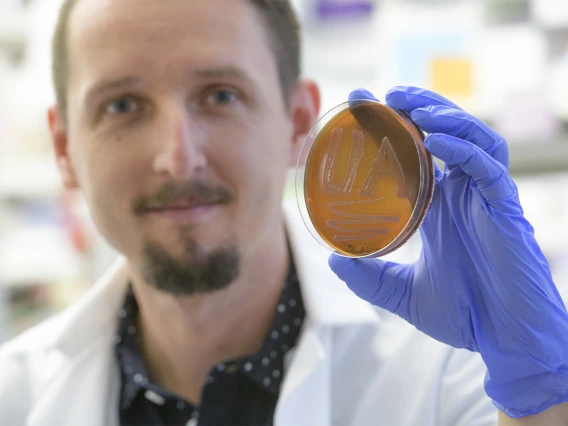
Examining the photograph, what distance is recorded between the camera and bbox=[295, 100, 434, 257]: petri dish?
84 cm

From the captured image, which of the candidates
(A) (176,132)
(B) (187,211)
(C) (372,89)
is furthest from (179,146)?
(C) (372,89)

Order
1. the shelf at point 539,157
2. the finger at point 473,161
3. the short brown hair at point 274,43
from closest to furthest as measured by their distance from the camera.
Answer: the finger at point 473,161
the short brown hair at point 274,43
the shelf at point 539,157

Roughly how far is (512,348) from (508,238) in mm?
157

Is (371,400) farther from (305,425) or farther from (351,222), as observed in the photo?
(351,222)

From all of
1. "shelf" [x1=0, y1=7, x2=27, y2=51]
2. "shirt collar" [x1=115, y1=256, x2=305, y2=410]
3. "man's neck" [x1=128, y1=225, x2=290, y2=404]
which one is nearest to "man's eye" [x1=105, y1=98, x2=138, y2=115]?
"man's neck" [x1=128, y1=225, x2=290, y2=404]

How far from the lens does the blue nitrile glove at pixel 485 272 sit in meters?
0.85

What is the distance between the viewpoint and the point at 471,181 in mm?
873

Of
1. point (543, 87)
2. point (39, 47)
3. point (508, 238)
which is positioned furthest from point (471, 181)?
point (39, 47)

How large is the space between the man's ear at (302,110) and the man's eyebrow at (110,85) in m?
0.38

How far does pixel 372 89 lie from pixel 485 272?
1.89 metres

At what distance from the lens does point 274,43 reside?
1.37 metres

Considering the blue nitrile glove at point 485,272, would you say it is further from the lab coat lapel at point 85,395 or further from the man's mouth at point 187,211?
the lab coat lapel at point 85,395

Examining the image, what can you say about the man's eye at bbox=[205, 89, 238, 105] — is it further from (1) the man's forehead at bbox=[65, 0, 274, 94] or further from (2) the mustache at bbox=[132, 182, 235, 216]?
(2) the mustache at bbox=[132, 182, 235, 216]

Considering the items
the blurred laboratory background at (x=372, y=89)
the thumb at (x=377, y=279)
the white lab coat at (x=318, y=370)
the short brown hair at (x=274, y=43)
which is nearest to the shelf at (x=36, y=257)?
the blurred laboratory background at (x=372, y=89)
